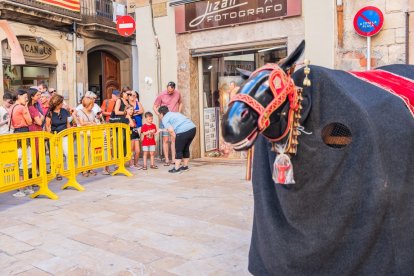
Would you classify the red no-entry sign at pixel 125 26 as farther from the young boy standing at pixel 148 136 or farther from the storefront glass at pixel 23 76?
the storefront glass at pixel 23 76

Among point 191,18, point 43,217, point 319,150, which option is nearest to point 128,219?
point 43,217

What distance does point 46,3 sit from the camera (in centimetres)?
1645

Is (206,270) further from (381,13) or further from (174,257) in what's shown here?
(381,13)

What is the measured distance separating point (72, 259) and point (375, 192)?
2.98 metres

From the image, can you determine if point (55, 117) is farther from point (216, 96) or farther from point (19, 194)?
point (216, 96)

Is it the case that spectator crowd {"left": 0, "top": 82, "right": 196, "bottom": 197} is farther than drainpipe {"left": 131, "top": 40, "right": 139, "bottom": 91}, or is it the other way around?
drainpipe {"left": 131, "top": 40, "right": 139, "bottom": 91}

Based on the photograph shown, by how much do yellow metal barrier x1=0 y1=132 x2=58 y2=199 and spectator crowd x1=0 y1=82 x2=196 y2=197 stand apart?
0.41 feet

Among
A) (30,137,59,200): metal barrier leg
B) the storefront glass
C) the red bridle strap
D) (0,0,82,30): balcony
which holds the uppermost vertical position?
(0,0,82,30): balcony

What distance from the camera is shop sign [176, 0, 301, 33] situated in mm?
9227

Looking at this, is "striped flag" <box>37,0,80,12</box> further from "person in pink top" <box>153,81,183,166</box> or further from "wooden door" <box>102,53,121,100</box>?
"person in pink top" <box>153,81,183,166</box>

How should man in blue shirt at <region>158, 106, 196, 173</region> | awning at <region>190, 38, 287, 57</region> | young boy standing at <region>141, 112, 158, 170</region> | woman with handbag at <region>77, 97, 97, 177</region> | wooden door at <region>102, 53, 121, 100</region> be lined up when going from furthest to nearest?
wooden door at <region>102, 53, 121, 100</region> → young boy standing at <region>141, 112, 158, 170</region> → awning at <region>190, 38, 287, 57</region> → woman with handbag at <region>77, 97, 97, 177</region> → man in blue shirt at <region>158, 106, 196, 173</region>

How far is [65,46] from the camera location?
58.2 feet

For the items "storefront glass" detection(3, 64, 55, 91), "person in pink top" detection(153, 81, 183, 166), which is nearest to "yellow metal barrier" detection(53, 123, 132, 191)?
"person in pink top" detection(153, 81, 183, 166)

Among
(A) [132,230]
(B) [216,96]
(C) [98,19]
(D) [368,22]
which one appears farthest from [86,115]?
(C) [98,19]
